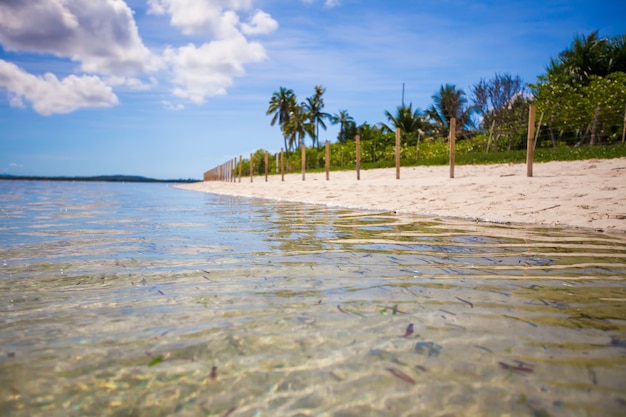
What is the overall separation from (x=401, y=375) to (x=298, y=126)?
56453 mm

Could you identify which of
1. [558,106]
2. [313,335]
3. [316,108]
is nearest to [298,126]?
[316,108]

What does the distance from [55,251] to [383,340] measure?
2.95 meters

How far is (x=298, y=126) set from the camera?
185 feet

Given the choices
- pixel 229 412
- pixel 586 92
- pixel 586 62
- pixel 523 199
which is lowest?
pixel 229 412

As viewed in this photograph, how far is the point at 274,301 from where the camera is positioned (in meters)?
1.86

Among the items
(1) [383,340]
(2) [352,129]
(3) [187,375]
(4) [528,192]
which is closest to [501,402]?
(1) [383,340]

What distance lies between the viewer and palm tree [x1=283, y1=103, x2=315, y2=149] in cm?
5628

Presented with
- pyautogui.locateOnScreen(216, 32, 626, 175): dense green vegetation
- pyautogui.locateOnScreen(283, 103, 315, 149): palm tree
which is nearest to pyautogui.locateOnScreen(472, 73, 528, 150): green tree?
pyautogui.locateOnScreen(216, 32, 626, 175): dense green vegetation

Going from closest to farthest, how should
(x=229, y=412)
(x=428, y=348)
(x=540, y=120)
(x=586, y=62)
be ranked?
(x=229, y=412), (x=428, y=348), (x=540, y=120), (x=586, y=62)

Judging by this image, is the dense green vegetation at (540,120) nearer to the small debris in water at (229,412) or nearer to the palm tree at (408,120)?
the palm tree at (408,120)

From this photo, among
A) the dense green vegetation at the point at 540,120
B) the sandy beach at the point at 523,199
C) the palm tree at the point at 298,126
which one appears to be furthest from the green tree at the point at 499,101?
the palm tree at the point at 298,126

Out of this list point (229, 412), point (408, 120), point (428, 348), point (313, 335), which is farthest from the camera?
point (408, 120)

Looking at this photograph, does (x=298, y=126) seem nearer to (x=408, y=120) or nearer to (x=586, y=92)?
(x=408, y=120)

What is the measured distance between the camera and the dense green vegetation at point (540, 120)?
16.4 metres
